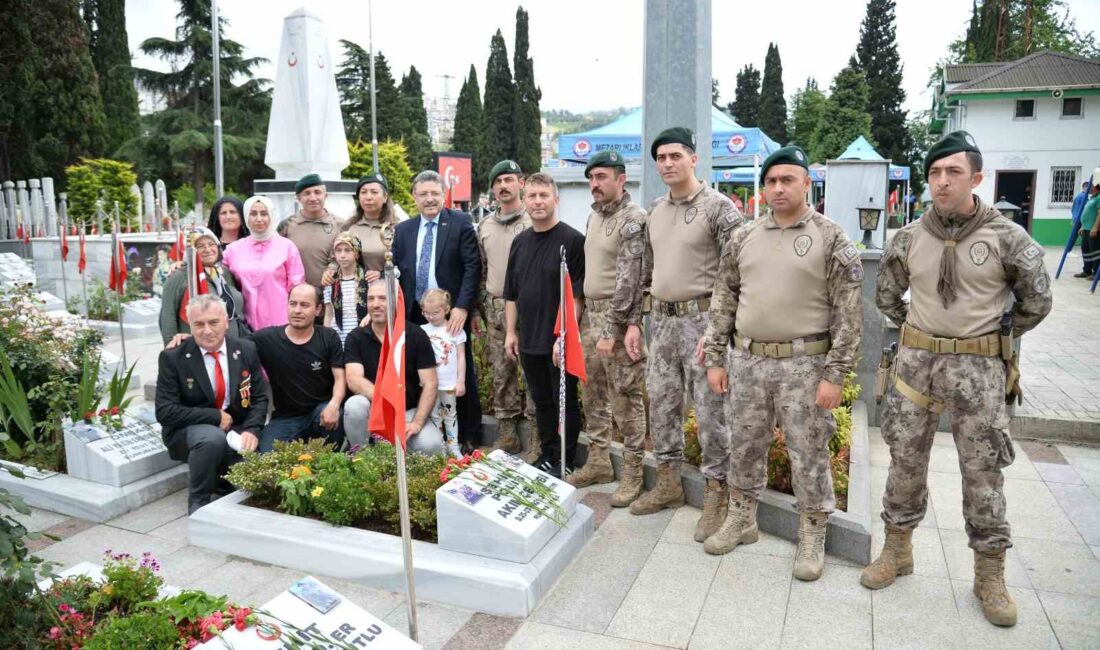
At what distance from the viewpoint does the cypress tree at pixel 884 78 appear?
149 feet

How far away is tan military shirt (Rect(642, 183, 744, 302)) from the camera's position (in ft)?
14.9

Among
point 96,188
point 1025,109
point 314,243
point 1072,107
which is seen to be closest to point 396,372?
point 314,243

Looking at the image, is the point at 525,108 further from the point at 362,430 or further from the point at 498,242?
the point at 362,430

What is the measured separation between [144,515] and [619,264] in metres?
3.54

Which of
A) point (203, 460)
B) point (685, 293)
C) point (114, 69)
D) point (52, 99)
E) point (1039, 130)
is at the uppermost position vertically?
point (114, 69)

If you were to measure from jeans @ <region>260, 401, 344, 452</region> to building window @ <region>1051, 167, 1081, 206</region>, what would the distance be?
31252 millimetres

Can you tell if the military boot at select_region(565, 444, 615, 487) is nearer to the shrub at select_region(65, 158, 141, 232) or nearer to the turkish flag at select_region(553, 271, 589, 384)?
the turkish flag at select_region(553, 271, 589, 384)

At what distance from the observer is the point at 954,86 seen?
102 feet

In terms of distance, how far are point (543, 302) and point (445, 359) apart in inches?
34.3

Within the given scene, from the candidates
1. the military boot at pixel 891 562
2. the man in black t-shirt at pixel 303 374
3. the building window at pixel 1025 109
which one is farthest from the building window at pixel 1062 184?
the man in black t-shirt at pixel 303 374

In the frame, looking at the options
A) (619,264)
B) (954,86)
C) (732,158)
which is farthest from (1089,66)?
(619,264)

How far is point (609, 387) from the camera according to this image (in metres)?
5.28

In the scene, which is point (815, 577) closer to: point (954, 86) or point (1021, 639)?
point (1021, 639)

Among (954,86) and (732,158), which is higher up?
(954,86)
